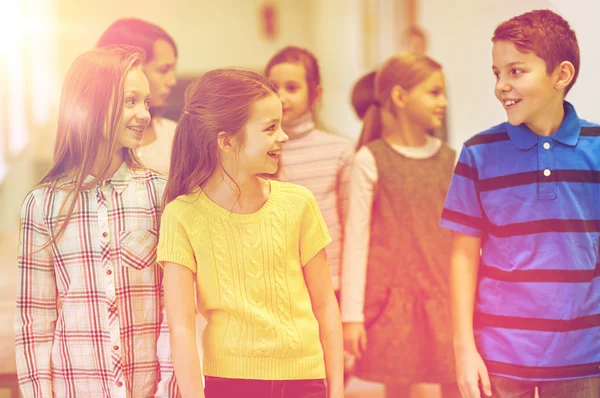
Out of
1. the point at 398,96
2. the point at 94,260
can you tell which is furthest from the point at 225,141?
the point at 398,96

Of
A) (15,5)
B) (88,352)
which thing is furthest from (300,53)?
(88,352)

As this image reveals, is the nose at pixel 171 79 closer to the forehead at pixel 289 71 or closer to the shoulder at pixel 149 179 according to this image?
the forehead at pixel 289 71

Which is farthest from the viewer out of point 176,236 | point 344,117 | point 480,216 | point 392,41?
point 344,117

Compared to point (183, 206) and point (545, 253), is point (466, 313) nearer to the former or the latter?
point (545, 253)

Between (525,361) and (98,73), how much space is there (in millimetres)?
801

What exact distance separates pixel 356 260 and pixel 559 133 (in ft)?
1.68

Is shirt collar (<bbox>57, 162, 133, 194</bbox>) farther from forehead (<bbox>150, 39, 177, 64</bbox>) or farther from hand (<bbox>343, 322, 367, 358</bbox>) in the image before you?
hand (<bbox>343, 322, 367, 358</bbox>)

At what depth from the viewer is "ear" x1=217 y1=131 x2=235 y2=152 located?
1.10 meters

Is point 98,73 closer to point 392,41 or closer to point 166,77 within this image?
point 166,77

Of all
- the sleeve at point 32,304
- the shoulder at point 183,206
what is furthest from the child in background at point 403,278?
the sleeve at point 32,304

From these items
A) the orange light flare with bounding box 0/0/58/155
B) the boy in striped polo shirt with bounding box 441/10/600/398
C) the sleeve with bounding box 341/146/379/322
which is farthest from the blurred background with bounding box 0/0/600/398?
the sleeve with bounding box 341/146/379/322

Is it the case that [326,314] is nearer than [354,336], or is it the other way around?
[326,314]

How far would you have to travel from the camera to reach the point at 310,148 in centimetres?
152

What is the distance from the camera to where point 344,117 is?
14.7ft
